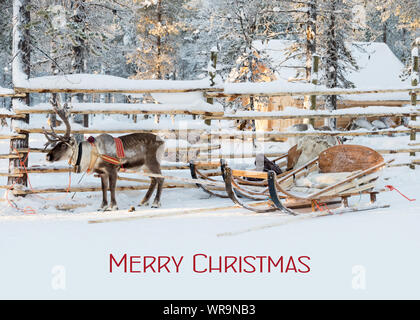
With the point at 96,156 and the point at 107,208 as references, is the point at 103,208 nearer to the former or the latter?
the point at 107,208

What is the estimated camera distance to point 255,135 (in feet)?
22.7

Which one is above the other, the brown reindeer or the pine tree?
the pine tree

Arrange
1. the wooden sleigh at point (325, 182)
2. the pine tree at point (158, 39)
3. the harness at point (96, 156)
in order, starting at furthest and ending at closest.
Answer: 1. the pine tree at point (158, 39)
2. the harness at point (96, 156)
3. the wooden sleigh at point (325, 182)

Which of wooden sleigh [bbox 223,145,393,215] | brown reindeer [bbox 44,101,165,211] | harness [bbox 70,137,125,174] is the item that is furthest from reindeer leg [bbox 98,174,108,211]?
wooden sleigh [bbox 223,145,393,215]

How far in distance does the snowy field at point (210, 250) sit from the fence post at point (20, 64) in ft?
2.54

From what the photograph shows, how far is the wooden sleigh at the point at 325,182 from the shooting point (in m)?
4.44

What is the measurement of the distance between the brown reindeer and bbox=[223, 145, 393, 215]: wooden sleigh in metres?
1.20

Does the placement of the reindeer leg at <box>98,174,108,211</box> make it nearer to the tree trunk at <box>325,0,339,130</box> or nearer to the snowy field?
the snowy field

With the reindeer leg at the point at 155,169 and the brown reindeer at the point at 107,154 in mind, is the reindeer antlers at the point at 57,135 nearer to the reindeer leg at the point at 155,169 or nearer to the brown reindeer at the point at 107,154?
the brown reindeer at the point at 107,154

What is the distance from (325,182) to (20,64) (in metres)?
4.84

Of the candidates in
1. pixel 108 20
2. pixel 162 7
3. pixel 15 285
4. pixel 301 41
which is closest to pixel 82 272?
pixel 15 285

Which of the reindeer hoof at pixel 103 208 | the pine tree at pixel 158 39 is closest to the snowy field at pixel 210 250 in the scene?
the reindeer hoof at pixel 103 208

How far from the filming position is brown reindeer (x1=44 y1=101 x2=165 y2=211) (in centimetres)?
498

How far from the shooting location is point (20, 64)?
19.2 ft
